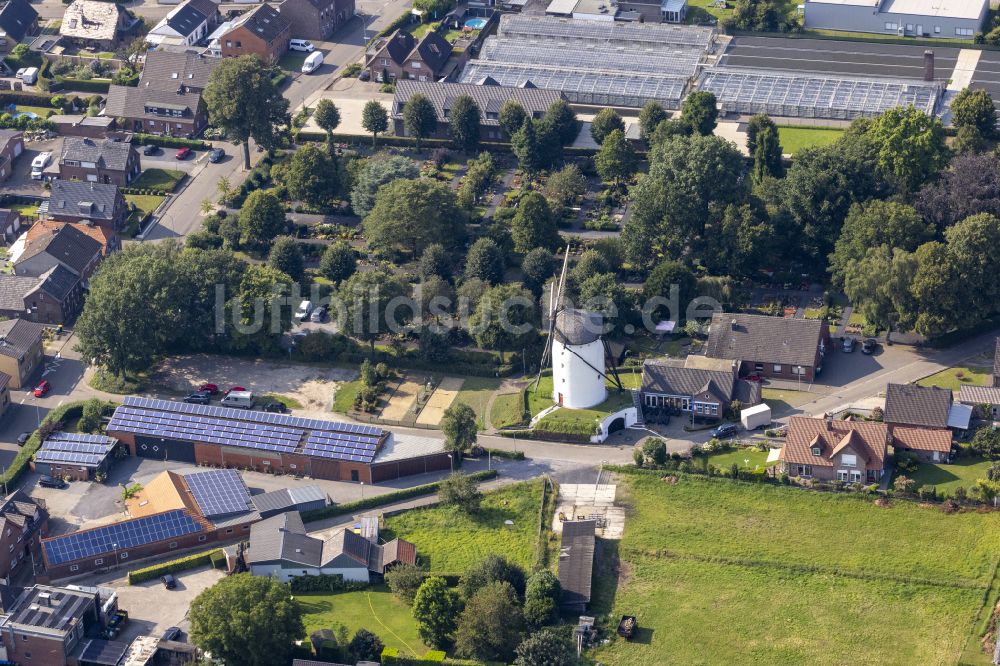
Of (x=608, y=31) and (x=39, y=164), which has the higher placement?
(x=608, y=31)

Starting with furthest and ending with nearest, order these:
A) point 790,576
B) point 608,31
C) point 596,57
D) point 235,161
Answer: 1. point 608,31
2. point 596,57
3. point 235,161
4. point 790,576

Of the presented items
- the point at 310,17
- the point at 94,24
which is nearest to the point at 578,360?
the point at 310,17

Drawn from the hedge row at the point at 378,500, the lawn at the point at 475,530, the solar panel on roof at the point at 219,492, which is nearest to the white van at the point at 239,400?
the solar panel on roof at the point at 219,492

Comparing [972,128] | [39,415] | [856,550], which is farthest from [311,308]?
[972,128]

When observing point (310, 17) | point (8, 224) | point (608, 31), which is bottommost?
point (8, 224)

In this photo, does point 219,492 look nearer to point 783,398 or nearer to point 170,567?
point 170,567

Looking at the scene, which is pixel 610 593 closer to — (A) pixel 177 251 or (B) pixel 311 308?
(B) pixel 311 308

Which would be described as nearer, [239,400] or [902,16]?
[239,400]
